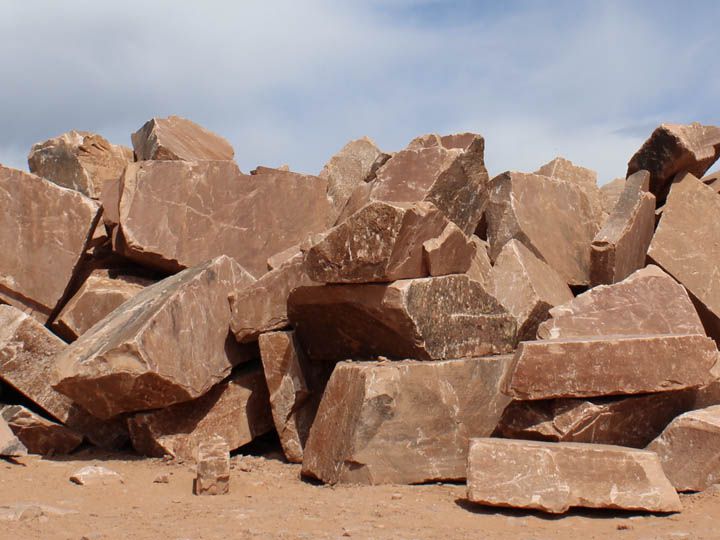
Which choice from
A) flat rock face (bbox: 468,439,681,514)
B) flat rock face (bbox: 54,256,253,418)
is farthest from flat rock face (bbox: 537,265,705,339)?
flat rock face (bbox: 54,256,253,418)

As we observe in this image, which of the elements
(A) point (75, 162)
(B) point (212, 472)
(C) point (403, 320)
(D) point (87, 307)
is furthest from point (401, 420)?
(A) point (75, 162)

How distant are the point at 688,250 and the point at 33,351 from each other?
4.35 metres

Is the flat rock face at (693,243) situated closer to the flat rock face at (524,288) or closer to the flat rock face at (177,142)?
the flat rock face at (524,288)

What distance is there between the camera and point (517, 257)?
5.75 m

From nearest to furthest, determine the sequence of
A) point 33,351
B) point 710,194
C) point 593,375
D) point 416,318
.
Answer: point 593,375 → point 416,318 → point 33,351 → point 710,194

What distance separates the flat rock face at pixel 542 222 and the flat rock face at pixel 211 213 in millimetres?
1277

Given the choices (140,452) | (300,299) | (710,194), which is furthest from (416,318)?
(710,194)

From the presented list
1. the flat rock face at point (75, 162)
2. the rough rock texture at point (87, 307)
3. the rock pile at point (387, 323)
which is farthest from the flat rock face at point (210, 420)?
the flat rock face at point (75, 162)

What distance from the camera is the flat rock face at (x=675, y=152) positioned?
6.47 m

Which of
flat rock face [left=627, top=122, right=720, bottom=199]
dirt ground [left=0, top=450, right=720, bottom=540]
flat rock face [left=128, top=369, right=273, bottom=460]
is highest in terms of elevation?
flat rock face [left=627, top=122, right=720, bottom=199]

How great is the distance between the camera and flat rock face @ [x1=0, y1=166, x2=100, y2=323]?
608 cm

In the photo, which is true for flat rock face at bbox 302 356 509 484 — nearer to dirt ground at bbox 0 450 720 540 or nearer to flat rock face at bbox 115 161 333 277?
dirt ground at bbox 0 450 720 540

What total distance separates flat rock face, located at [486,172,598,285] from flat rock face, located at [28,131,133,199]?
3235 millimetres

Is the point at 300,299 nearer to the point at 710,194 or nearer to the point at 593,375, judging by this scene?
the point at 593,375
